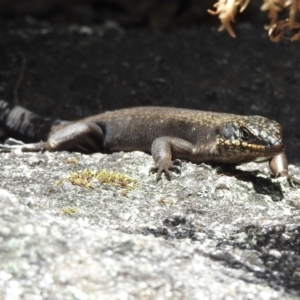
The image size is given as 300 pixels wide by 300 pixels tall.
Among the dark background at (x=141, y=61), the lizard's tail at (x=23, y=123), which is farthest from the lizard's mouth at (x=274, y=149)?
the lizard's tail at (x=23, y=123)

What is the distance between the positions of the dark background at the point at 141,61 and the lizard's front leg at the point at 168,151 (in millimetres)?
1802

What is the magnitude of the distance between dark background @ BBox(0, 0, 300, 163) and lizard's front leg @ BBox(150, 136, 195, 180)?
1.80 meters

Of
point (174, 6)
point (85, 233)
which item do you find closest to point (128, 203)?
point (85, 233)

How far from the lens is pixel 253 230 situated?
6.62m

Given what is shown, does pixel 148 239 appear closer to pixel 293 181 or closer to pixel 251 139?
pixel 251 139

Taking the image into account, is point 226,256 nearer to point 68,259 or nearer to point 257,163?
point 68,259

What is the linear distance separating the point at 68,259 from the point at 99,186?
191cm

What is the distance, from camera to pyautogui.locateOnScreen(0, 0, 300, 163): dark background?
12.1 m

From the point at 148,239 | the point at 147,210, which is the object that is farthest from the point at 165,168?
the point at 148,239

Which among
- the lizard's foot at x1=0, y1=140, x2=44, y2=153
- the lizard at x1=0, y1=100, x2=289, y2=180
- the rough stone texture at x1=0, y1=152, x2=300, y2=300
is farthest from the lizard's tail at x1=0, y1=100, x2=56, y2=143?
the rough stone texture at x1=0, y1=152, x2=300, y2=300

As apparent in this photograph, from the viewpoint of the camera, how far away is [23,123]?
10977 mm

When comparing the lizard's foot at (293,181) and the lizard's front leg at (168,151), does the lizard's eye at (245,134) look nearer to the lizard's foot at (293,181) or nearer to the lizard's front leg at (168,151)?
the lizard's foot at (293,181)

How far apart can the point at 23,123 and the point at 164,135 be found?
244cm

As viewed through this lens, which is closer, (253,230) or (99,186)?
(253,230)
